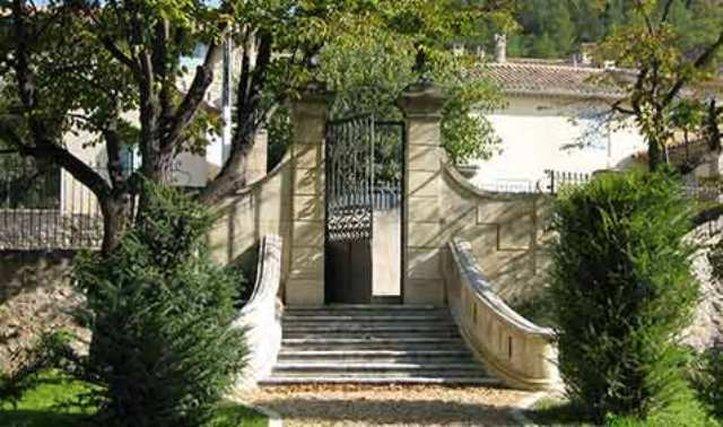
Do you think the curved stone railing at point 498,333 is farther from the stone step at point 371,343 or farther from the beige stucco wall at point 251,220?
the beige stucco wall at point 251,220

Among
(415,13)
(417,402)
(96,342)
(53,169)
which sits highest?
(415,13)

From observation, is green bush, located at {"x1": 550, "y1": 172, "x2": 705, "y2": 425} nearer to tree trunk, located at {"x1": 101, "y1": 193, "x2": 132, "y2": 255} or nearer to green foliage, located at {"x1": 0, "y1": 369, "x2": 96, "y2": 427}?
green foliage, located at {"x1": 0, "y1": 369, "x2": 96, "y2": 427}

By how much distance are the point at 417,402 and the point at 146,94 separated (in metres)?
5.00

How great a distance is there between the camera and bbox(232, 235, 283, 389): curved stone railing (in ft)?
43.4

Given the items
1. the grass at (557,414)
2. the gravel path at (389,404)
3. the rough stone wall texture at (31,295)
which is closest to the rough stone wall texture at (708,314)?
the gravel path at (389,404)

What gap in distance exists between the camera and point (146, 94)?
1276 cm

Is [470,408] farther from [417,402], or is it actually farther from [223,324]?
[223,324]

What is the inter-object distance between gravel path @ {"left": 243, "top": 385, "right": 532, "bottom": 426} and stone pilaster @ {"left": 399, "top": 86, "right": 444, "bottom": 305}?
3.16m

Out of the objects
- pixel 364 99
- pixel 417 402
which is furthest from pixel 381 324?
pixel 364 99

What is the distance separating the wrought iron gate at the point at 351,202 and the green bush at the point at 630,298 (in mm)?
6370

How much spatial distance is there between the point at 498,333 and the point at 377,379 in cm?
176

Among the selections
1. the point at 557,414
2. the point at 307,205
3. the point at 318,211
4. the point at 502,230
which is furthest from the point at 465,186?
the point at 557,414

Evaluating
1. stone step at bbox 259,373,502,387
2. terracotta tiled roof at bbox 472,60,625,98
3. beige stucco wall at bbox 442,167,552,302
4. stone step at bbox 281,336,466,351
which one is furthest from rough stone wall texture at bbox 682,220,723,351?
terracotta tiled roof at bbox 472,60,625,98

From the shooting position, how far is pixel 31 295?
1614 cm
